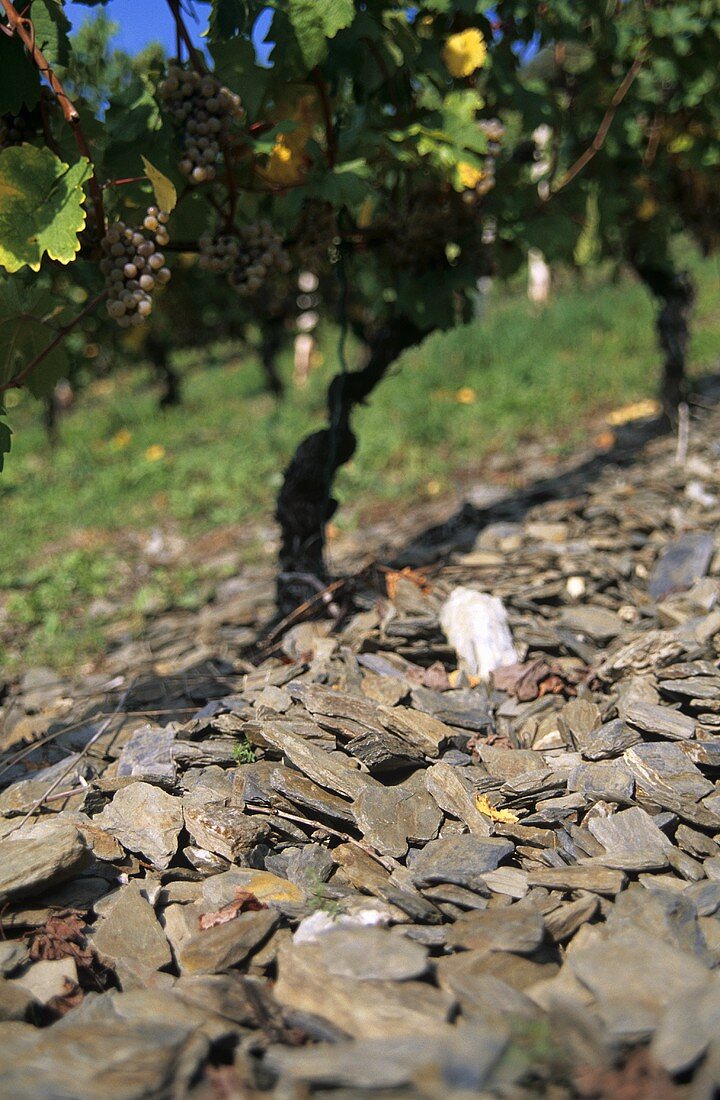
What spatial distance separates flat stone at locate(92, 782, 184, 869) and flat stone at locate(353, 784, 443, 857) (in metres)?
0.49

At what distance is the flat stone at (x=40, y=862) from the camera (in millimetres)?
2053

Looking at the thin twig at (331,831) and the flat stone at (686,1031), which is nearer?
the flat stone at (686,1031)

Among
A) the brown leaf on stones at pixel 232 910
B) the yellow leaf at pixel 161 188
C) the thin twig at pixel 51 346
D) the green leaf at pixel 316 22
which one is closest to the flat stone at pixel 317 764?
the brown leaf on stones at pixel 232 910

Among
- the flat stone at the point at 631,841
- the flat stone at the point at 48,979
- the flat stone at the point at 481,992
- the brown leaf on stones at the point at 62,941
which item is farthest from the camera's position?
the flat stone at the point at 631,841

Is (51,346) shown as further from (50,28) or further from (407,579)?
(407,579)

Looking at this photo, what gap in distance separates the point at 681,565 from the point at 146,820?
251cm

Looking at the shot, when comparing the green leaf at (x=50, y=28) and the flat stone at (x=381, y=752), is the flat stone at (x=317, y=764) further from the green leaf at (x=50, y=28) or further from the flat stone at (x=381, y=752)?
the green leaf at (x=50, y=28)

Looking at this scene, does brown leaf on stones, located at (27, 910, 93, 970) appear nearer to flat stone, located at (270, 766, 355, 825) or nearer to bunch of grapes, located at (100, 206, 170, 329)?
flat stone, located at (270, 766, 355, 825)

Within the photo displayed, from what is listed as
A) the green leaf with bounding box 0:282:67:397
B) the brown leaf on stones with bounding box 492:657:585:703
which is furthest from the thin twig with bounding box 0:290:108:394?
the brown leaf on stones with bounding box 492:657:585:703

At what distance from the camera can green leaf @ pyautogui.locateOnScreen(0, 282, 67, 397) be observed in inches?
105

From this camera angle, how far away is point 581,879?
213cm

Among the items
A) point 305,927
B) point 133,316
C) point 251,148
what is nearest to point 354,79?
point 251,148

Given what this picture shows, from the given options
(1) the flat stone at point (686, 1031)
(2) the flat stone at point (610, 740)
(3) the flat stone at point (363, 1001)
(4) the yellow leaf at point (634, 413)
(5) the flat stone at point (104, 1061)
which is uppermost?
(4) the yellow leaf at point (634, 413)

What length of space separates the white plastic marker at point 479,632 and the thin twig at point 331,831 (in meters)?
1.03
